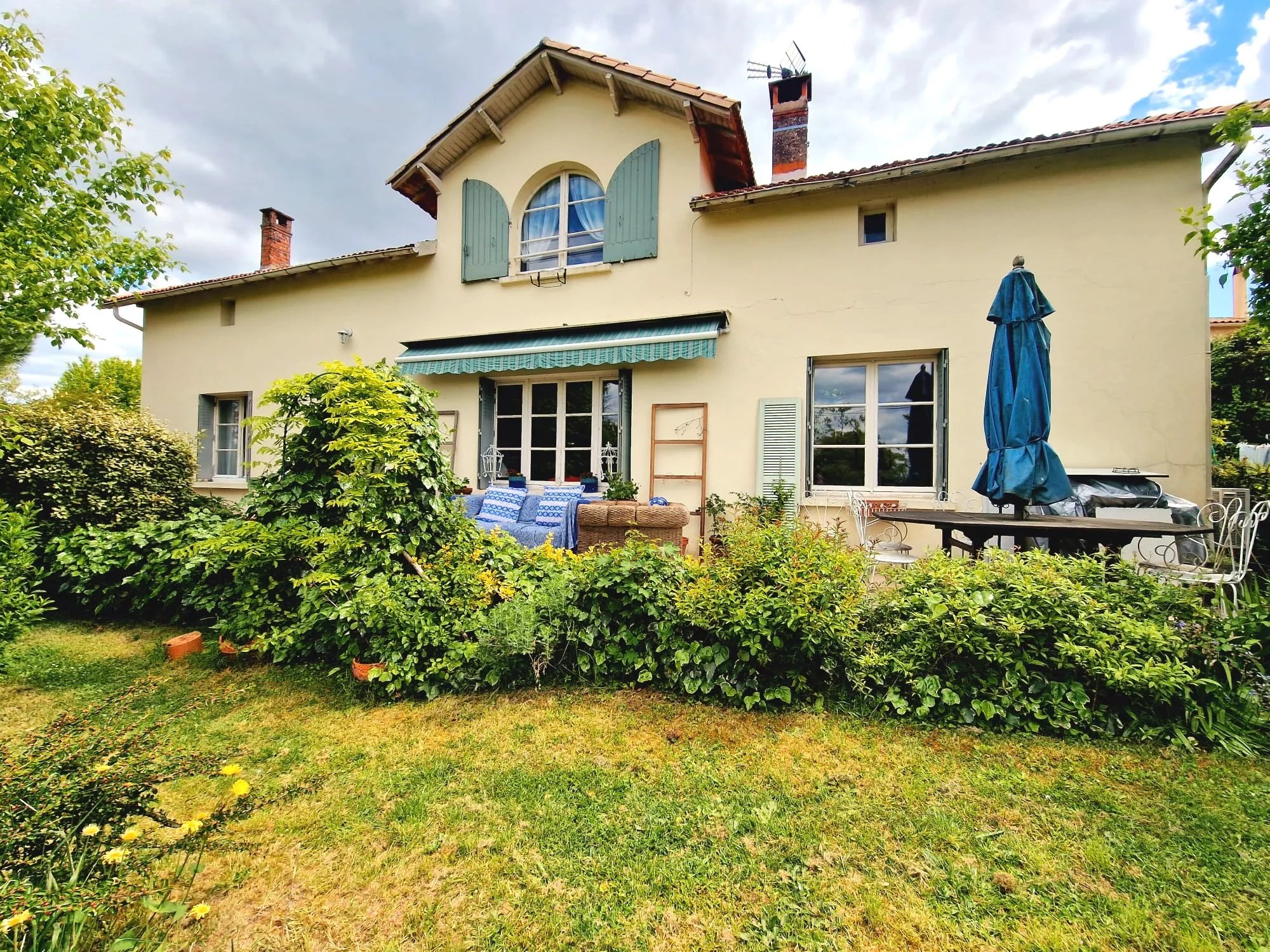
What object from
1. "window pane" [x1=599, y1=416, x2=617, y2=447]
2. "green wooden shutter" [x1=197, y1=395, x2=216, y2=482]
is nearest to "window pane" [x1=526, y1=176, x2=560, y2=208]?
"window pane" [x1=599, y1=416, x2=617, y2=447]

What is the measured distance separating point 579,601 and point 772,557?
155 centimetres

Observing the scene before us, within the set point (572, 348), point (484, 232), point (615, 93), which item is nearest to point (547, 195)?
point (484, 232)

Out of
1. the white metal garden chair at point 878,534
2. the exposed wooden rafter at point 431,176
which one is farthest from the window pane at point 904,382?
the exposed wooden rafter at point 431,176

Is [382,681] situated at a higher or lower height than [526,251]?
lower

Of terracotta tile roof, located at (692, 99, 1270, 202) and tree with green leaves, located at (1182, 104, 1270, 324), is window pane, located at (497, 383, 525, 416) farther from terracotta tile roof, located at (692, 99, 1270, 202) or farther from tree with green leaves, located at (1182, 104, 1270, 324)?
tree with green leaves, located at (1182, 104, 1270, 324)

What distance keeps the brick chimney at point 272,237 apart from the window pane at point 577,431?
30.5 ft

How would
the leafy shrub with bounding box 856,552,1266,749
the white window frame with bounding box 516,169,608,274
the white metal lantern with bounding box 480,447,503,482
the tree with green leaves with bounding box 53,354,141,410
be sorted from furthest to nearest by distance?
the tree with green leaves with bounding box 53,354,141,410, the white metal lantern with bounding box 480,447,503,482, the white window frame with bounding box 516,169,608,274, the leafy shrub with bounding box 856,552,1266,749

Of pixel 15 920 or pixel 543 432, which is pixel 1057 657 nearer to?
pixel 15 920

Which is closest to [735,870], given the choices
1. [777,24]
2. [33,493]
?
[33,493]

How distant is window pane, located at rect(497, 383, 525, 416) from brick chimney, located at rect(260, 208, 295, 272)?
767cm

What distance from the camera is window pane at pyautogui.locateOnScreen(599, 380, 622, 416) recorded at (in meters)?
8.83

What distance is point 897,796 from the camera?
2.50 metres

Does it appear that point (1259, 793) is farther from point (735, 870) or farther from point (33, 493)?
point (33, 493)

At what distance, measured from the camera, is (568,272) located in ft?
29.5
